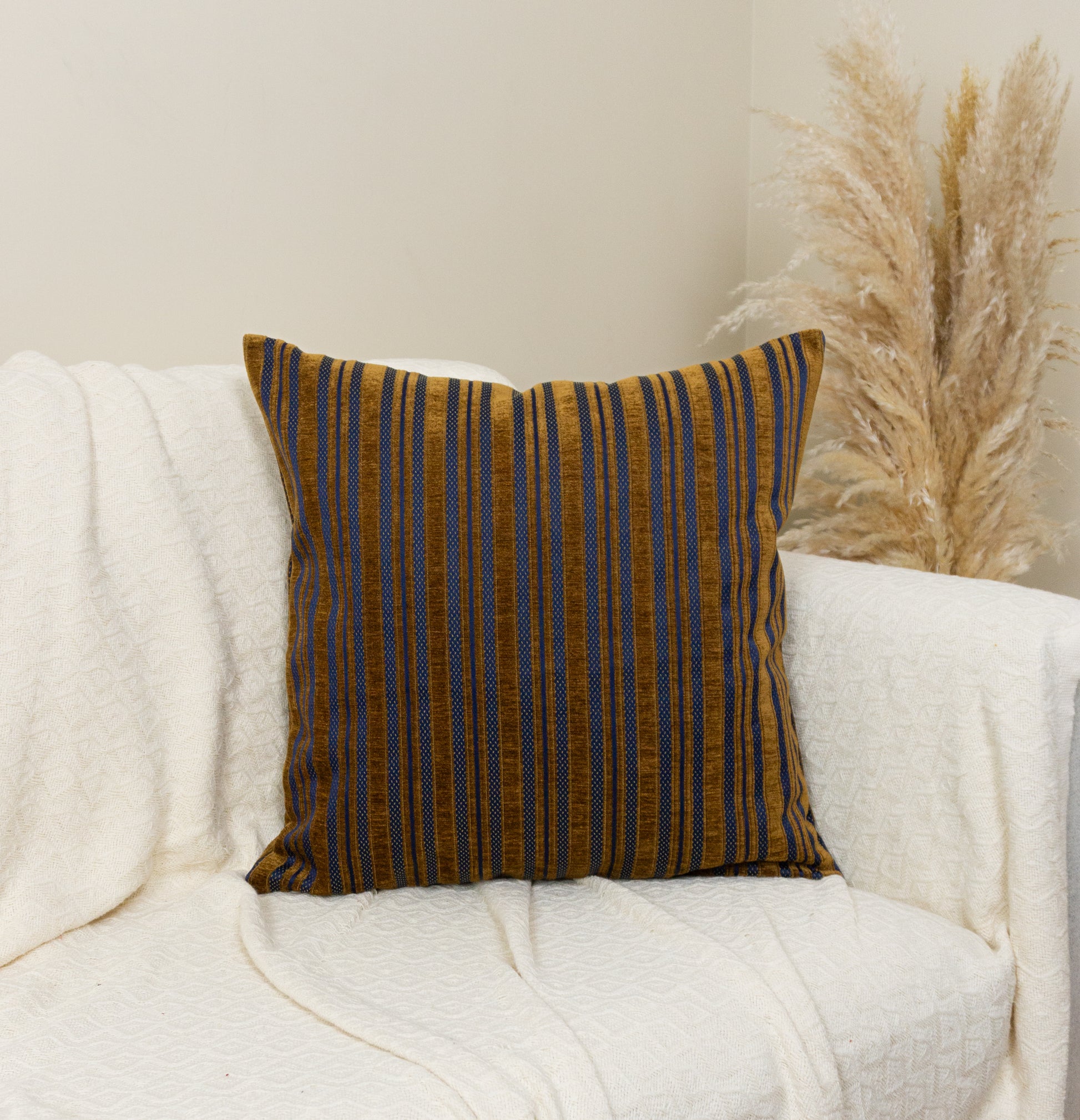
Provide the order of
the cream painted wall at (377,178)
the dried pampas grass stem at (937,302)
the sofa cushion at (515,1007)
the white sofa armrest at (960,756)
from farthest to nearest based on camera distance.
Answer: the dried pampas grass stem at (937,302) < the cream painted wall at (377,178) < the white sofa armrest at (960,756) < the sofa cushion at (515,1007)

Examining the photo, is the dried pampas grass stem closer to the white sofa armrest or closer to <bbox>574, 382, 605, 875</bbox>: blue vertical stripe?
the white sofa armrest

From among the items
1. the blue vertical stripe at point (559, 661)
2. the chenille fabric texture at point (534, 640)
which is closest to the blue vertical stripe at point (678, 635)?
the chenille fabric texture at point (534, 640)

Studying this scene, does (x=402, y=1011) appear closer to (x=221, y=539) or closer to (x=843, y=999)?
(x=843, y=999)

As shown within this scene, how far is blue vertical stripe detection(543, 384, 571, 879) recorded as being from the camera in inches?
37.1

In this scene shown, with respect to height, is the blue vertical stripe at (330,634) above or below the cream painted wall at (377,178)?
below

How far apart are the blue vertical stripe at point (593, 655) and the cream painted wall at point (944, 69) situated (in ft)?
3.35

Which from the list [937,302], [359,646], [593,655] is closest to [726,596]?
[593,655]

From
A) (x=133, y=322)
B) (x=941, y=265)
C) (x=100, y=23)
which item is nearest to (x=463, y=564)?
(x=133, y=322)

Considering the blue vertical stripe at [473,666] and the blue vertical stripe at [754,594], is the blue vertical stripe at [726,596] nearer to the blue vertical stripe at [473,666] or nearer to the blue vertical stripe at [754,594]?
the blue vertical stripe at [754,594]

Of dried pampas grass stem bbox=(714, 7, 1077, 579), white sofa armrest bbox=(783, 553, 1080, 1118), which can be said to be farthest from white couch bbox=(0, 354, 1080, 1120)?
dried pampas grass stem bbox=(714, 7, 1077, 579)

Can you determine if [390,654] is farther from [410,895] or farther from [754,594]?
[754,594]

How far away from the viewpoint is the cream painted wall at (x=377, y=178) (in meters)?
1.29

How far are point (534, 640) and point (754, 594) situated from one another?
23cm

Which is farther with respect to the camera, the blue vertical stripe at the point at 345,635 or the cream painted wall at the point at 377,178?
the cream painted wall at the point at 377,178
